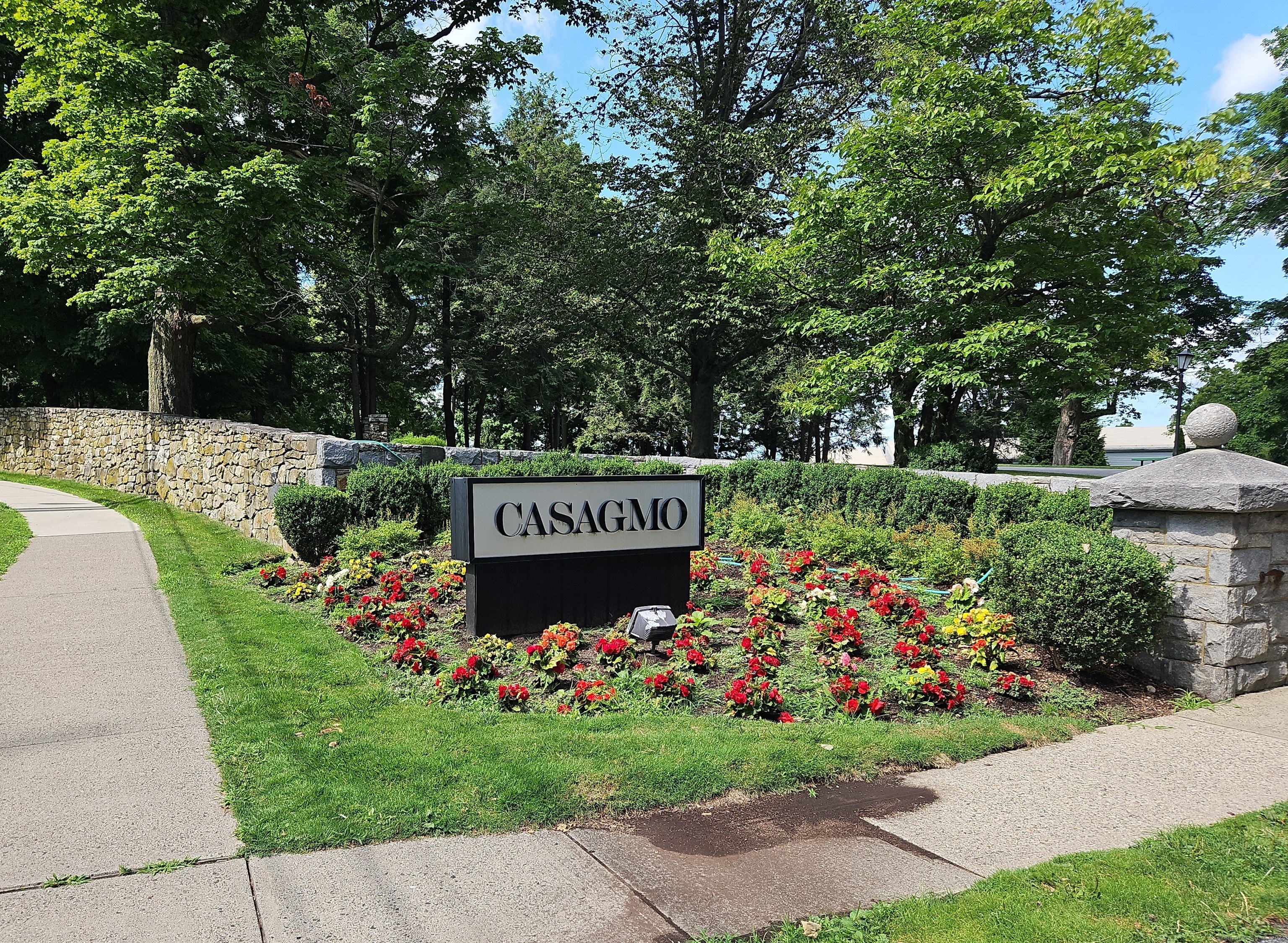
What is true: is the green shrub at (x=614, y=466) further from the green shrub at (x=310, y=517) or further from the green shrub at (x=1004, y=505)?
the green shrub at (x=1004, y=505)

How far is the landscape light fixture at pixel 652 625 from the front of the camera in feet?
19.3

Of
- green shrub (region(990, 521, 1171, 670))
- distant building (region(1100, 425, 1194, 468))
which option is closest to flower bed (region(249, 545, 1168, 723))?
green shrub (region(990, 521, 1171, 670))

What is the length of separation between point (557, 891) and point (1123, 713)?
399cm

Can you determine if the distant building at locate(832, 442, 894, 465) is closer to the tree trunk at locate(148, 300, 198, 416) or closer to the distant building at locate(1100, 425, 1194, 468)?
the distant building at locate(1100, 425, 1194, 468)

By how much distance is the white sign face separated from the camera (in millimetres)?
5953

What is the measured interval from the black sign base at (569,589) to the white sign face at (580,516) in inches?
4.2

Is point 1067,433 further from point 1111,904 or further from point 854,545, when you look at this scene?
point 1111,904

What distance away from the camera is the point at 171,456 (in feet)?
44.7

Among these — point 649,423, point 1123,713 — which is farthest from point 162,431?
point 649,423

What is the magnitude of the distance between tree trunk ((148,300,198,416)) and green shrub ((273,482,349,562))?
7977 millimetres

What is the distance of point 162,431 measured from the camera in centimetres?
1395

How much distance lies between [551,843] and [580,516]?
10.9ft

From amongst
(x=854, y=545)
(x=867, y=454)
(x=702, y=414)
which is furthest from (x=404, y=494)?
(x=867, y=454)

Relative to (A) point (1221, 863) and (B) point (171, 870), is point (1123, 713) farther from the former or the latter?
(B) point (171, 870)
